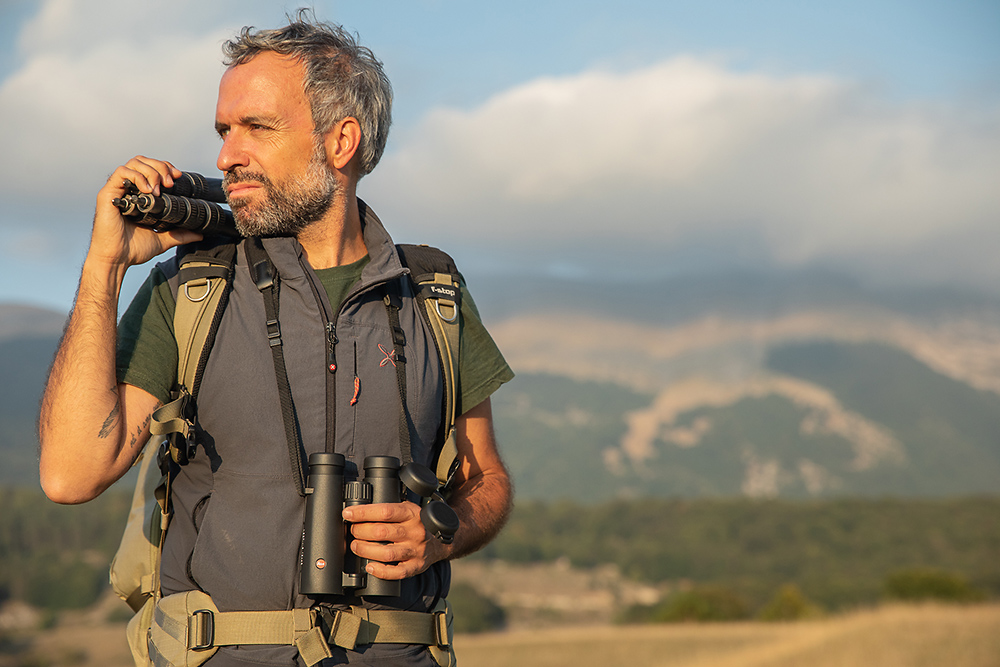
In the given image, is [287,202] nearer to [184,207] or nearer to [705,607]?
[184,207]

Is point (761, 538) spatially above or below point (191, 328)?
above

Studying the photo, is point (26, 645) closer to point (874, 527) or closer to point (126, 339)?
point (126, 339)

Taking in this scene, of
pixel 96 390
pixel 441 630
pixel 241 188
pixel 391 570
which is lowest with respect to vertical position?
pixel 441 630

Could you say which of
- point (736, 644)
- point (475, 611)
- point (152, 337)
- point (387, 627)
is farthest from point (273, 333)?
point (475, 611)

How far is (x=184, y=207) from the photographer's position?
2.88 meters

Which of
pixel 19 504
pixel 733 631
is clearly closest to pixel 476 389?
pixel 733 631

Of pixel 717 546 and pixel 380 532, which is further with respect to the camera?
pixel 717 546

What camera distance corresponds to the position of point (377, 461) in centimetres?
271

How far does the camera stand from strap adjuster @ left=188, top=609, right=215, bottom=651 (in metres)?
2.63

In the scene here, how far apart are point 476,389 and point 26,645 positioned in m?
80.7

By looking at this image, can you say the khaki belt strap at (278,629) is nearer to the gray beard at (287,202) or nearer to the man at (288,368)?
the man at (288,368)

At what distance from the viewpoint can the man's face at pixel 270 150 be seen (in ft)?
10.3

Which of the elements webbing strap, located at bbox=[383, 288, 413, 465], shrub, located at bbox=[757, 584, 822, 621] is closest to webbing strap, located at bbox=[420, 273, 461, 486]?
webbing strap, located at bbox=[383, 288, 413, 465]

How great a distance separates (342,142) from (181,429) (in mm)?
1248
